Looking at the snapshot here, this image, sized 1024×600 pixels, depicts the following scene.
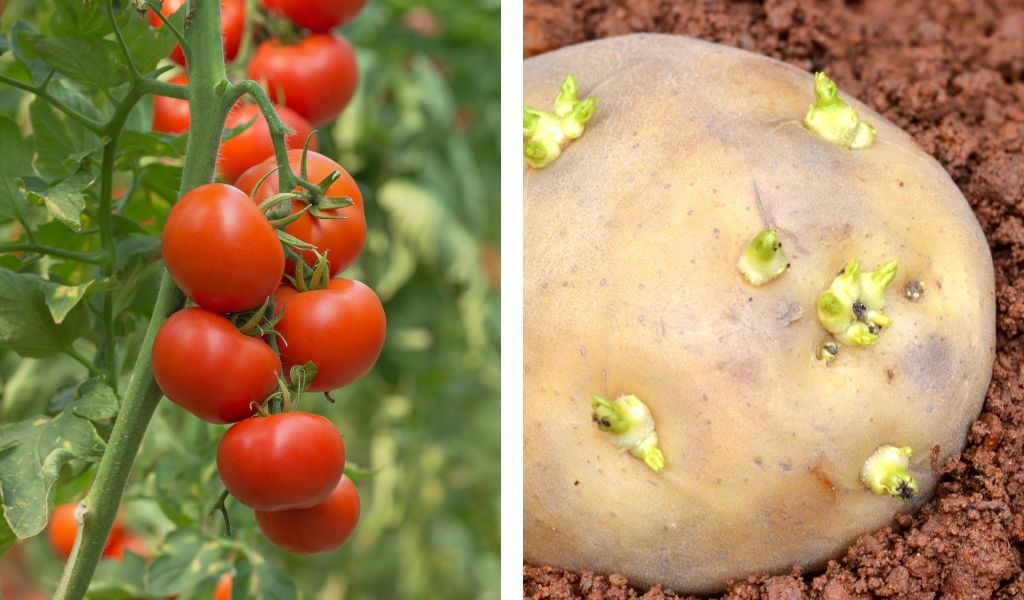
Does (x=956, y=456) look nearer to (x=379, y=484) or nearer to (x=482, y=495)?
(x=379, y=484)

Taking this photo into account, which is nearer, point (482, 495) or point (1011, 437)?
point (1011, 437)

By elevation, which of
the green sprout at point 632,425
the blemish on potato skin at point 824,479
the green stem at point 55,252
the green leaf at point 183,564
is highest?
the green stem at point 55,252

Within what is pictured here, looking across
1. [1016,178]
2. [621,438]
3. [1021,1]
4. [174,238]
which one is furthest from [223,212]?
[1021,1]

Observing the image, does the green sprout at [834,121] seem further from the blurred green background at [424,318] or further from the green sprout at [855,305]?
the blurred green background at [424,318]

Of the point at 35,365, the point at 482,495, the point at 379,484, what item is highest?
the point at 35,365

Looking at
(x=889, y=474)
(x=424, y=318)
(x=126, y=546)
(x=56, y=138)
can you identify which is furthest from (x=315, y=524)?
(x=424, y=318)

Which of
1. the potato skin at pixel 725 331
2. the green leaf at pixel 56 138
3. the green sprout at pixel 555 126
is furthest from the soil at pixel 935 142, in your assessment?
the green leaf at pixel 56 138
